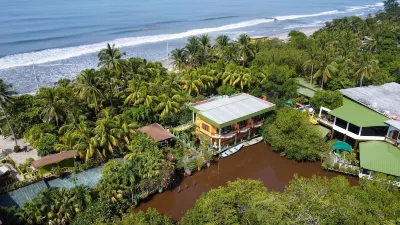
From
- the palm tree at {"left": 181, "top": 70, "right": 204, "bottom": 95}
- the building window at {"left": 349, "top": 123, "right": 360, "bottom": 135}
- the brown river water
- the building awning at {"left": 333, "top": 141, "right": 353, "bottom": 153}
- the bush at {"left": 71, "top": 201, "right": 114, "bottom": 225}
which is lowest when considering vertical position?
the brown river water

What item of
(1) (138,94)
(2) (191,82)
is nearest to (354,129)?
(2) (191,82)

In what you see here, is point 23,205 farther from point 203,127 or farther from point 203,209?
point 203,127

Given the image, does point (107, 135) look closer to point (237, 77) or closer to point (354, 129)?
point (237, 77)

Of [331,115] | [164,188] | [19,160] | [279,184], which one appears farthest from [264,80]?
[19,160]

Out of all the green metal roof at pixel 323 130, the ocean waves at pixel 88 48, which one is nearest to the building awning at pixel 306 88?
the green metal roof at pixel 323 130

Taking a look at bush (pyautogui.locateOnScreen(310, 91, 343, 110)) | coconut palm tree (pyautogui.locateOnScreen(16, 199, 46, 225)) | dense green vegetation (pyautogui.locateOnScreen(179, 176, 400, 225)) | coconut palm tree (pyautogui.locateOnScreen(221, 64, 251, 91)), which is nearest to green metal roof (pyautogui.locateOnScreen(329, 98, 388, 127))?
bush (pyautogui.locateOnScreen(310, 91, 343, 110))

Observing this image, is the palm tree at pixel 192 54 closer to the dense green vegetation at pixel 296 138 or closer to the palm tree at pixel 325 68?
the palm tree at pixel 325 68

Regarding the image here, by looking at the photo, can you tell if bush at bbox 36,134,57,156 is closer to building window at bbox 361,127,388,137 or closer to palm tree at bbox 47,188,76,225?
palm tree at bbox 47,188,76,225
